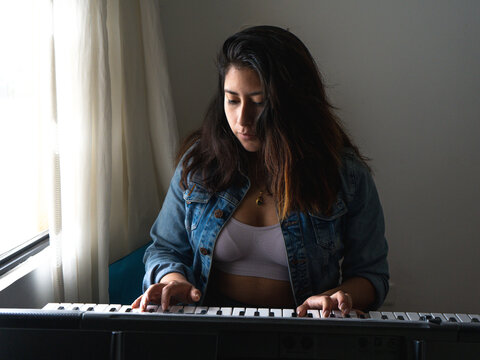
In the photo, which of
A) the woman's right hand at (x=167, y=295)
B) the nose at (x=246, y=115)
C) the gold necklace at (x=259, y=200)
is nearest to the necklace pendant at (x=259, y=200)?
the gold necklace at (x=259, y=200)

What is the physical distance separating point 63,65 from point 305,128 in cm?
66

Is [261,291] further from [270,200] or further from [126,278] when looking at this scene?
[126,278]

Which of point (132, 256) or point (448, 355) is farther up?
point (448, 355)

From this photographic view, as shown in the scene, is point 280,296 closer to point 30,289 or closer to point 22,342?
point 30,289

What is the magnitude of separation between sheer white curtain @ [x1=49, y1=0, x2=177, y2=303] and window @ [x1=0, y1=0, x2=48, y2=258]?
90mm

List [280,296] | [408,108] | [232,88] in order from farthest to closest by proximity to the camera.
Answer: [408,108] < [280,296] < [232,88]

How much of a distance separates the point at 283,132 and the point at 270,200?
223 millimetres

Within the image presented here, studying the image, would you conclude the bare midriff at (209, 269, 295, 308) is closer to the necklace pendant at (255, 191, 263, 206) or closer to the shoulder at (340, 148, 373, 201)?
the necklace pendant at (255, 191, 263, 206)

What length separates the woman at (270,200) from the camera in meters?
1.10

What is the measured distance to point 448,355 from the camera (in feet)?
1.68

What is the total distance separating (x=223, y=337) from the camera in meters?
0.52

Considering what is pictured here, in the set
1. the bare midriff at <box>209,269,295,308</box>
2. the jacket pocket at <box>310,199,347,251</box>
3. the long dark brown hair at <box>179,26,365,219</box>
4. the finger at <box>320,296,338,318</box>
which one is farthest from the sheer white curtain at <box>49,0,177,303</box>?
the finger at <box>320,296,338,318</box>

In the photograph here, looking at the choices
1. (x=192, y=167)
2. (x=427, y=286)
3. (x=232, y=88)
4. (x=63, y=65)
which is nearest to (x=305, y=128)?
(x=232, y=88)

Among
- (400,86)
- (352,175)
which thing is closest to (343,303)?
(352,175)
